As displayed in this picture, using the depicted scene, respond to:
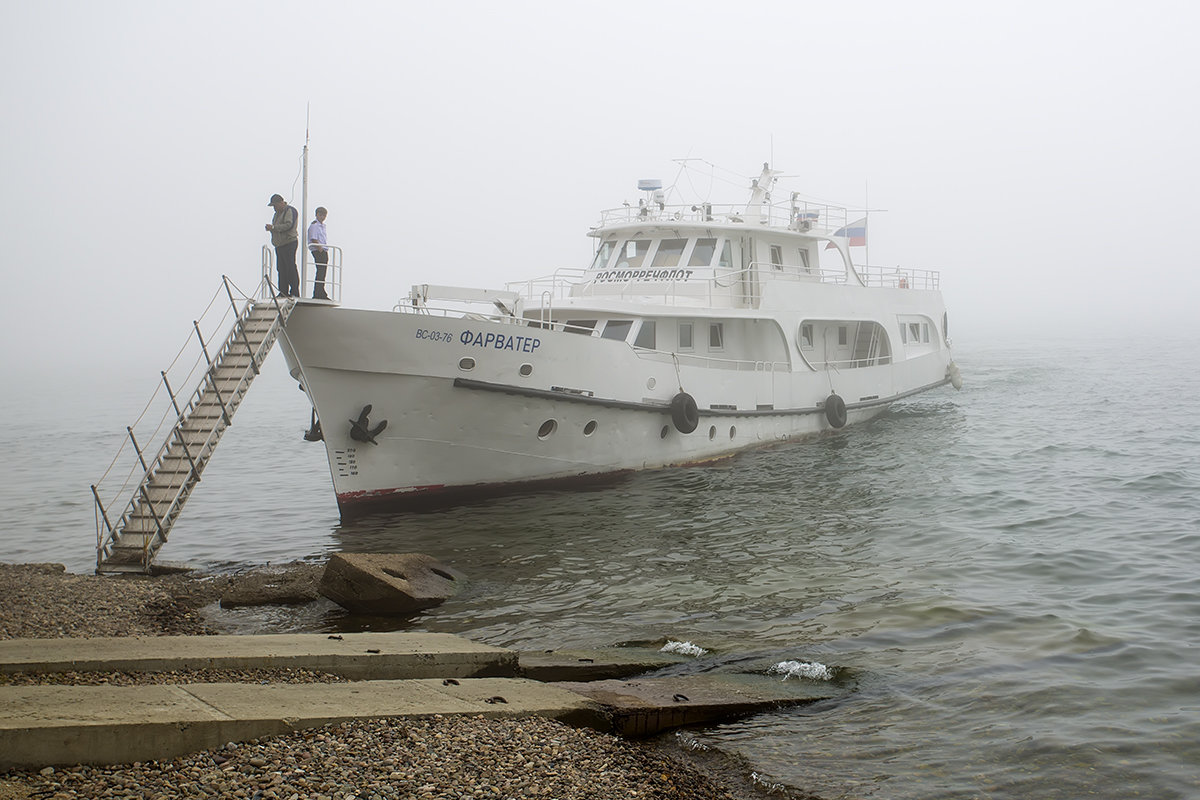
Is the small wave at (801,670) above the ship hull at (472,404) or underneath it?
underneath

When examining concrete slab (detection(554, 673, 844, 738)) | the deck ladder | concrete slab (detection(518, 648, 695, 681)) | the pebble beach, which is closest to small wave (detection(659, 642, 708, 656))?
concrete slab (detection(518, 648, 695, 681))

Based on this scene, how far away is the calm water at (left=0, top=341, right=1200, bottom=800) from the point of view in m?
6.12

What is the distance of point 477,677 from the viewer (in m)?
6.62

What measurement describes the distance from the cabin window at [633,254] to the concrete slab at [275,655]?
44.4ft

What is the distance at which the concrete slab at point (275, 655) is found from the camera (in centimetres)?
577

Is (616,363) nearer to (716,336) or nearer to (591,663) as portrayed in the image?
(716,336)

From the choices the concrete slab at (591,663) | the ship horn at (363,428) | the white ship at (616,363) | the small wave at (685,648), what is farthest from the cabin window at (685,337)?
the concrete slab at (591,663)

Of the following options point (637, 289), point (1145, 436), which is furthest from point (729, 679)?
point (1145, 436)

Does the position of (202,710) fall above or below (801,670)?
above

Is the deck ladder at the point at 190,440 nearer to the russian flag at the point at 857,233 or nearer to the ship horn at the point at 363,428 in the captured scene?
the ship horn at the point at 363,428

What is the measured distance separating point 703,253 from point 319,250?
27.6 ft

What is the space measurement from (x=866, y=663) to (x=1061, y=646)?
177 centimetres

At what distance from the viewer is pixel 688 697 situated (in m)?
6.39

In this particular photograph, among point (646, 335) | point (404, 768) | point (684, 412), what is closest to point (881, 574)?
point (684, 412)
